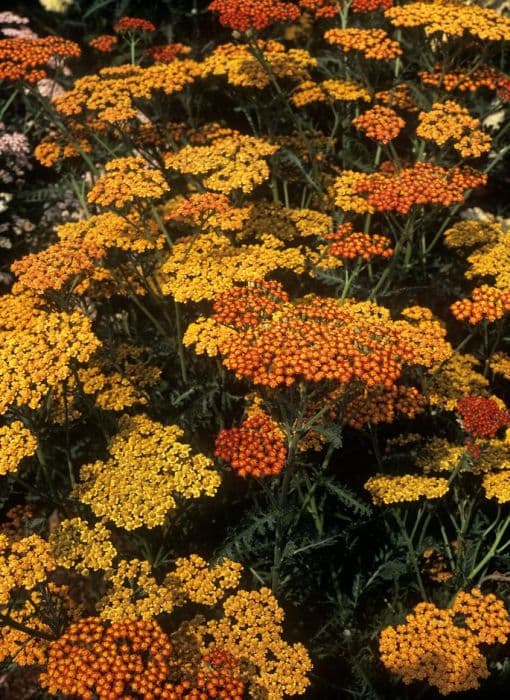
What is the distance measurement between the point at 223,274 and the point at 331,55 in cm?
508

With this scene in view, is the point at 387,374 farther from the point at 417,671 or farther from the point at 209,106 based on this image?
the point at 209,106

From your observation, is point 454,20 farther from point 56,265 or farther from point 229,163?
point 56,265

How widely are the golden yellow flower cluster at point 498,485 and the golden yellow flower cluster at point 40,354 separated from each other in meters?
3.73

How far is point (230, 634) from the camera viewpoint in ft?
18.6

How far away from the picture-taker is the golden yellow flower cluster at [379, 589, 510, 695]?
18.4ft

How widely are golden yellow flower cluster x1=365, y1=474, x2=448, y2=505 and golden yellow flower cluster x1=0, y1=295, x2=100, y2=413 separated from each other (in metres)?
2.89

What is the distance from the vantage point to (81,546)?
5824mm

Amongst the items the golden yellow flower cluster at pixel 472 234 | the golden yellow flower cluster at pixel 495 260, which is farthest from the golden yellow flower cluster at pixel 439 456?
the golden yellow flower cluster at pixel 472 234

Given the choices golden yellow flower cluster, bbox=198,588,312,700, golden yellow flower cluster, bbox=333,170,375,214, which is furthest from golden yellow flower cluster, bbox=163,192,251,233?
golden yellow flower cluster, bbox=198,588,312,700

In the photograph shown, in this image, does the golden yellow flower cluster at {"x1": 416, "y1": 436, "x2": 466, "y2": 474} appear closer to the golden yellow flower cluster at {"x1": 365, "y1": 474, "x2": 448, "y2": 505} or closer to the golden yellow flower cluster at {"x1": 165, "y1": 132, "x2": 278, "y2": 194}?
the golden yellow flower cluster at {"x1": 365, "y1": 474, "x2": 448, "y2": 505}

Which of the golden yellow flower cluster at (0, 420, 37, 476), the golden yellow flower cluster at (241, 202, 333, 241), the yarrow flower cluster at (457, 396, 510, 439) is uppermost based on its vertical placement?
the golden yellow flower cluster at (241, 202, 333, 241)

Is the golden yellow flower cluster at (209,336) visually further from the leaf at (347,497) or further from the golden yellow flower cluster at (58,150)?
the golden yellow flower cluster at (58,150)

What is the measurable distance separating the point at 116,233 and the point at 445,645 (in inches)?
198

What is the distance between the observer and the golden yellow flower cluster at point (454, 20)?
825 cm
